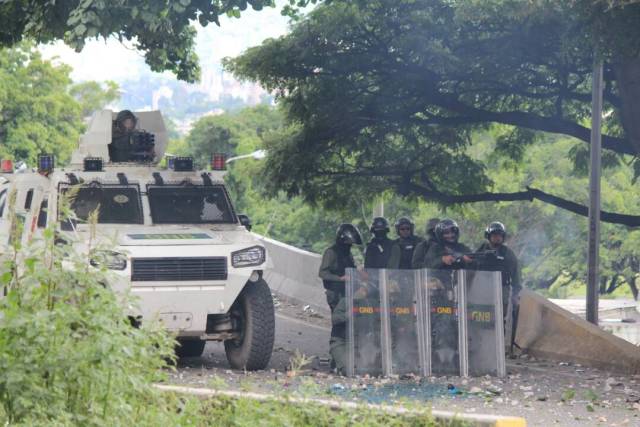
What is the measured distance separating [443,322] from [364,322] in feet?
2.96

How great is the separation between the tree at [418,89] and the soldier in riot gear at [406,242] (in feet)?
10.1

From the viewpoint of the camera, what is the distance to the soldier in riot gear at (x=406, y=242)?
1686 centimetres

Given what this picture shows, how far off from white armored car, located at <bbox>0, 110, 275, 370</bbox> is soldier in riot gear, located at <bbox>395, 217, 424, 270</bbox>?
2.30 meters

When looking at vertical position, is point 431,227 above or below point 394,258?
above

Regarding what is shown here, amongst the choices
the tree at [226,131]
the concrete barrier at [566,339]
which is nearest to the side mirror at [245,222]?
the concrete barrier at [566,339]

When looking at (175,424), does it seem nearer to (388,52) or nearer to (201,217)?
(201,217)

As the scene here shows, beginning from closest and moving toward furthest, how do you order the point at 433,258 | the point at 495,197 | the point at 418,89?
1. the point at 433,258
2. the point at 418,89
3. the point at 495,197

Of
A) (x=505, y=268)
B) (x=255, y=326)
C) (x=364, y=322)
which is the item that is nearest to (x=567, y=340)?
(x=505, y=268)

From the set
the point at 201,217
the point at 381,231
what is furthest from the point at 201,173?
the point at 381,231

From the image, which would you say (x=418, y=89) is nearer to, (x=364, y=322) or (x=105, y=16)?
(x=364, y=322)

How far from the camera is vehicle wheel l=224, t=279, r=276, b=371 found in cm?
1438

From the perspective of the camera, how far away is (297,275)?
966 inches

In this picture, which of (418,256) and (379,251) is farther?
(379,251)

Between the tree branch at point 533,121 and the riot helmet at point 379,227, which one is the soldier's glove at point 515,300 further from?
the tree branch at point 533,121
